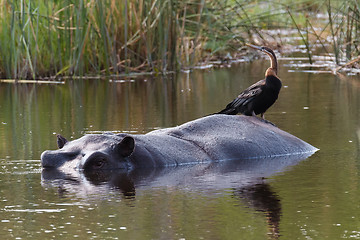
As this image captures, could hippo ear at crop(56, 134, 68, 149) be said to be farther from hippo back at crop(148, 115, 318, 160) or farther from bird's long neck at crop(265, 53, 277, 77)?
bird's long neck at crop(265, 53, 277, 77)

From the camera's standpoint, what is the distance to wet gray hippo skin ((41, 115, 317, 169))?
6621mm

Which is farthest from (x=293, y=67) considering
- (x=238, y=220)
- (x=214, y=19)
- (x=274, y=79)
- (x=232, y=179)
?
(x=238, y=220)

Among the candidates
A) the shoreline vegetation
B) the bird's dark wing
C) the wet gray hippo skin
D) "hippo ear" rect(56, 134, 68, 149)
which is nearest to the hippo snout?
the wet gray hippo skin

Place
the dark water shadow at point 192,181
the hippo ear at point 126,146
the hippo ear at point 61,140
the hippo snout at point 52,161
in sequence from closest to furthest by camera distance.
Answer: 1. the dark water shadow at point 192,181
2. the hippo ear at point 126,146
3. the hippo snout at point 52,161
4. the hippo ear at point 61,140

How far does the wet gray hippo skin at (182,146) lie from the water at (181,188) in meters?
0.16

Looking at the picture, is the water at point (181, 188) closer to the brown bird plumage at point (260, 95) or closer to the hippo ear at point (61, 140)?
the hippo ear at point (61, 140)

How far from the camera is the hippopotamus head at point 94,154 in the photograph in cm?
657

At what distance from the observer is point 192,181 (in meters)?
6.17

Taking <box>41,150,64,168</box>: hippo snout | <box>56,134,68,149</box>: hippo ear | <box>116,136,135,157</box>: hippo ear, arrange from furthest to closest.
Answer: <box>56,134,68,149</box>: hippo ear
<box>41,150,64,168</box>: hippo snout
<box>116,136,135,157</box>: hippo ear

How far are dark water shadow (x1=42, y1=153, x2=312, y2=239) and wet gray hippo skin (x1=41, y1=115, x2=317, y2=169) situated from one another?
104 mm

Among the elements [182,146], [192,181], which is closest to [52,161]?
[182,146]

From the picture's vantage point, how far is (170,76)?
14922 millimetres

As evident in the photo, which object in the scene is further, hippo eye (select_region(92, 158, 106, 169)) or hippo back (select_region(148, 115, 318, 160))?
hippo back (select_region(148, 115, 318, 160))

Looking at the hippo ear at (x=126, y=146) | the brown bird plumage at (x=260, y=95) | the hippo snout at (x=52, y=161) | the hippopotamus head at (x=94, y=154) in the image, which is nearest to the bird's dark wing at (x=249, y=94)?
the brown bird plumage at (x=260, y=95)
